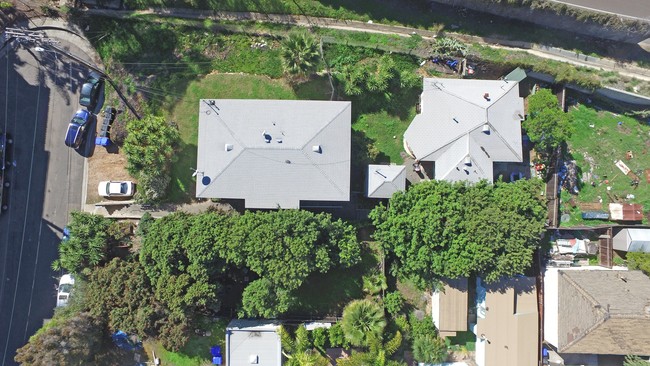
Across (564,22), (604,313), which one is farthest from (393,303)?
(564,22)

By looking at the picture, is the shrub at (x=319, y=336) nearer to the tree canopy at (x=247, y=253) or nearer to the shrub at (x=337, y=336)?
the shrub at (x=337, y=336)

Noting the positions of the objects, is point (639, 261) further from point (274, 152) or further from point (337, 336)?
point (274, 152)

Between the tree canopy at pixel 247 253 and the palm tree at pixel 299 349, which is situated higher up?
the tree canopy at pixel 247 253

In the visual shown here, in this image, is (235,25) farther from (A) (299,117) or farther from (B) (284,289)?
(B) (284,289)

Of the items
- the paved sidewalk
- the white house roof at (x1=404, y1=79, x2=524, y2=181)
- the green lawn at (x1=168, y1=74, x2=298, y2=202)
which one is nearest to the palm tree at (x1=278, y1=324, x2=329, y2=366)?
the paved sidewalk

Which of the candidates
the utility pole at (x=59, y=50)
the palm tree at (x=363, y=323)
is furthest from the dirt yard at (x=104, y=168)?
the palm tree at (x=363, y=323)

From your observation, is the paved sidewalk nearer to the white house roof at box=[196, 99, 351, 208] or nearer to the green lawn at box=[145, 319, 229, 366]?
the white house roof at box=[196, 99, 351, 208]

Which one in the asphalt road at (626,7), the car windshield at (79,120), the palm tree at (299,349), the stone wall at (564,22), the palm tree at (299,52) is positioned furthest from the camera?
the asphalt road at (626,7)
